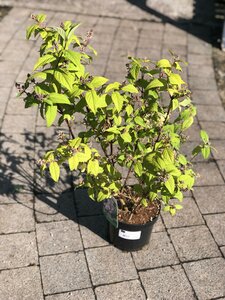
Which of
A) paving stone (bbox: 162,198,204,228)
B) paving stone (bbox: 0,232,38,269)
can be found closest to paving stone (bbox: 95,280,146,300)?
paving stone (bbox: 0,232,38,269)

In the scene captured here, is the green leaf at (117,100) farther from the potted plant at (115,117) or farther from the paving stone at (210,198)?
the paving stone at (210,198)

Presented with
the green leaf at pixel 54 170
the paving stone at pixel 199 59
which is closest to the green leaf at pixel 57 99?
the green leaf at pixel 54 170

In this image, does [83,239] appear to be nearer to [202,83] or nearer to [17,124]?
[17,124]

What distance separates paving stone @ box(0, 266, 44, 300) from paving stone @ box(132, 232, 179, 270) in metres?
1.06

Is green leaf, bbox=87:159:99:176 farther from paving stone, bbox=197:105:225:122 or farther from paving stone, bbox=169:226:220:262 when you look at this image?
paving stone, bbox=197:105:225:122

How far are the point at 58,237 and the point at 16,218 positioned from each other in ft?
1.88

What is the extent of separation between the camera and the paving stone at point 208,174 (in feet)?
16.6

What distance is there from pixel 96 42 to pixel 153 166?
6134mm

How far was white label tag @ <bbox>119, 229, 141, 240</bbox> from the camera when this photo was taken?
3801 mm

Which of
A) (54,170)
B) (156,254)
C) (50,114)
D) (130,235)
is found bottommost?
(156,254)

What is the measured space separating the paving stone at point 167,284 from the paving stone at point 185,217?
24.9 inches

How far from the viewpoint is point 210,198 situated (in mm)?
4812

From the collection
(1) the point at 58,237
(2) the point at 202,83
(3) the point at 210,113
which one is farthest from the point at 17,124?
(2) the point at 202,83

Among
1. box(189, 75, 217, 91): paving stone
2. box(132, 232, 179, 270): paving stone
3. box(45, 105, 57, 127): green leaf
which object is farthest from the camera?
box(189, 75, 217, 91): paving stone
